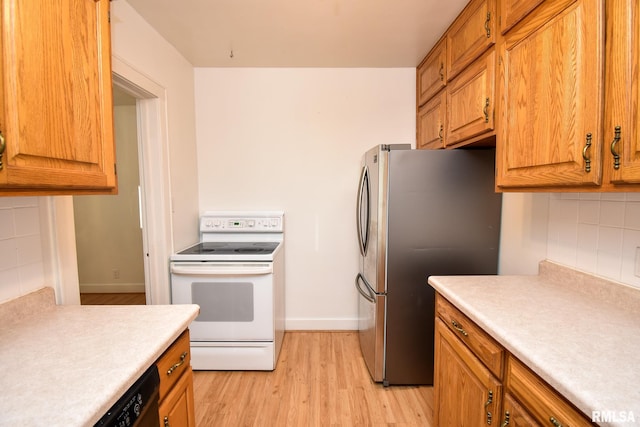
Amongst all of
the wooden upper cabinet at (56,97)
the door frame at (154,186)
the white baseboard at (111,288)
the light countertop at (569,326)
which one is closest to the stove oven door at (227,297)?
the door frame at (154,186)

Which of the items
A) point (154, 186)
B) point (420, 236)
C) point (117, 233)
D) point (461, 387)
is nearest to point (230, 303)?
point (154, 186)

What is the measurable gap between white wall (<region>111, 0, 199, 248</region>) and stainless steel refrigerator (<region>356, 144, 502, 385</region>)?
1530mm

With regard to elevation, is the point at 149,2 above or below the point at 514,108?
above

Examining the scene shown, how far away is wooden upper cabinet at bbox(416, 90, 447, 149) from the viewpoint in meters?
2.01

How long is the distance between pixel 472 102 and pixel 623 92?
31.9 inches

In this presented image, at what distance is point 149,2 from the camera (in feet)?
5.40

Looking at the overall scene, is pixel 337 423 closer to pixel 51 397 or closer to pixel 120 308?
pixel 120 308

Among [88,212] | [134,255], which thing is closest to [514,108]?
[134,255]

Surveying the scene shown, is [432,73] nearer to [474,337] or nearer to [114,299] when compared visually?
[474,337]

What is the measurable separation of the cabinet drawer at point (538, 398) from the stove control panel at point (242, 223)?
1985 mm

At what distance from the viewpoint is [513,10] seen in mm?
1230

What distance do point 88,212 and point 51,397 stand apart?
3.74 metres

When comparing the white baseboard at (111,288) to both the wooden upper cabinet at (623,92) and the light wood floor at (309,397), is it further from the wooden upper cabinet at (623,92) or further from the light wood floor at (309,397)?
the wooden upper cabinet at (623,92)

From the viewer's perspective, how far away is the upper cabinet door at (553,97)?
881mm
